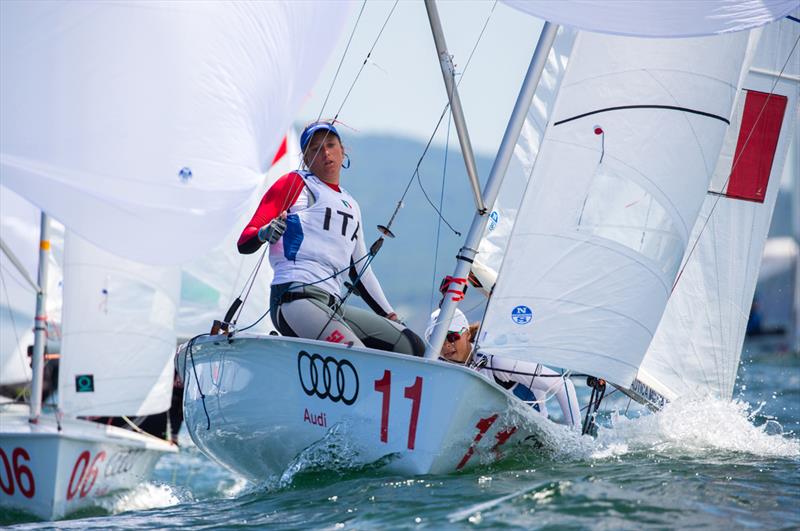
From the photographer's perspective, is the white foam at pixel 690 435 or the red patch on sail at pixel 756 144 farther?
the red patch on sail at pixel 756 144

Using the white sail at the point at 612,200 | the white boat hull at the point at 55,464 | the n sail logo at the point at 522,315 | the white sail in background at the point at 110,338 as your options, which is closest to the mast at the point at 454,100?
the white sail at the point at 612,200

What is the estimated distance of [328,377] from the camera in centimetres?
393

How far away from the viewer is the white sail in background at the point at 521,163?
5.28 meters

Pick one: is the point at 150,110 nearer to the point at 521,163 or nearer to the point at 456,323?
the point at 456,323

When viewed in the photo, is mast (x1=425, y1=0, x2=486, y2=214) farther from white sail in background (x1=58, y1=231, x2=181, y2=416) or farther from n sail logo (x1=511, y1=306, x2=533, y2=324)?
white sail in background (x1=58, y1=231, x2=181, y2=416)

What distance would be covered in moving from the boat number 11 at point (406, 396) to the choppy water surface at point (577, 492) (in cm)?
15

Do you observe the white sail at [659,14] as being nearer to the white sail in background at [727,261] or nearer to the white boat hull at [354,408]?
the white boat hull at [354,408]

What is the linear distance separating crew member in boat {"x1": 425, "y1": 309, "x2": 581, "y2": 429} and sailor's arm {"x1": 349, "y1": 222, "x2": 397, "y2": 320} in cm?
20

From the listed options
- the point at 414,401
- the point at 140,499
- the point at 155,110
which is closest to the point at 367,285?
the point at 414,401

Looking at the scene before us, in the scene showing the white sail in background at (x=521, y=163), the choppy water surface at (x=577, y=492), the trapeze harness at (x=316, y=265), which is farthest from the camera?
the white sail in background at (x=521, y=163)

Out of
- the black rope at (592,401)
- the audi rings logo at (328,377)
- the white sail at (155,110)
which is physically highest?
the white sail at (155,110)

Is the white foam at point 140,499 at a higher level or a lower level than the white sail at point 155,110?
lower

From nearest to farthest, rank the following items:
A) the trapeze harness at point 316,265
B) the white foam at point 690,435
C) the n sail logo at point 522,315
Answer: the n sail logo at point 522,315, the trapeze harness at point 316,265, the white foam at point 690,435

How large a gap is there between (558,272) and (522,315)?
0.21 m
